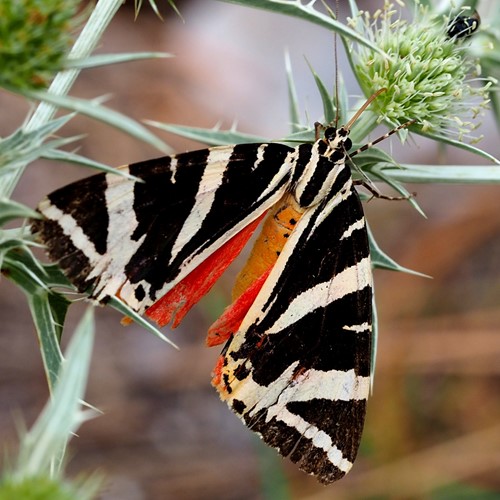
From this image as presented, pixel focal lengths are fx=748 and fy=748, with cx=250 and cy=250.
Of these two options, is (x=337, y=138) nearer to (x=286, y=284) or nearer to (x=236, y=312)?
(x=286, y=284)

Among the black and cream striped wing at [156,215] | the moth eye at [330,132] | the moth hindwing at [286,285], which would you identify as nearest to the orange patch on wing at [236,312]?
the moth hindwing at [286,285]

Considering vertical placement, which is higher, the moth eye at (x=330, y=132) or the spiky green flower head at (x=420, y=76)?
the spiky green flower head at (x=420, y=76)

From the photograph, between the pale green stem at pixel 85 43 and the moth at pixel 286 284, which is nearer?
the pale green stem at pixel 85 43

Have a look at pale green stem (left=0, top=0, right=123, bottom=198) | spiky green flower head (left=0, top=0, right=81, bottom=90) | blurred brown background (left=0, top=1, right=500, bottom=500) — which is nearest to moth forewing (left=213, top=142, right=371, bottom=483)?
pale green stem (left=0, top=0, right=123, bottom=198)

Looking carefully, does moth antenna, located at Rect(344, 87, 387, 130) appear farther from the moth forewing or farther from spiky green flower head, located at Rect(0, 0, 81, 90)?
spiky green flower head, located at Rect(0, 0, 81, 90)

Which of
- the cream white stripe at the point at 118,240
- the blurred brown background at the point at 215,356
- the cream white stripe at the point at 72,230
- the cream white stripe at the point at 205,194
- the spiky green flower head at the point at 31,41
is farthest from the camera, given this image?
the blurred brown background at the point at 215,356

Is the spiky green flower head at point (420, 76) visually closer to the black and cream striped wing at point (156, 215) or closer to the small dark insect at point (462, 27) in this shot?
the small dark insect at point (462, 27)

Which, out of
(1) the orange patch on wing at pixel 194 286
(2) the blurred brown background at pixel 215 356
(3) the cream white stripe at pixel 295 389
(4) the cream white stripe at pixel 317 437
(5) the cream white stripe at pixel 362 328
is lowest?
(2) the blurred brown background at pixel 215 356
